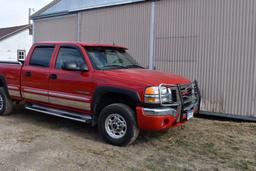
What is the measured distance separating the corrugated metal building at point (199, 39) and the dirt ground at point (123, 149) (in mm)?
1120

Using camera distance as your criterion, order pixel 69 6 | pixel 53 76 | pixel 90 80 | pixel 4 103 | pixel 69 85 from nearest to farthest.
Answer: pixel 90 80 < pixel 69 85 < pixel 53 76 < pixel 4 103 < pixel 69 6

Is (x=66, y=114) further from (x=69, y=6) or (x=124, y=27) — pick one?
(x=69, y=6)

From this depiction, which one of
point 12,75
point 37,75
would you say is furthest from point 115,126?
point 12,75

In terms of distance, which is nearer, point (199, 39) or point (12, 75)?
point (12, 75)

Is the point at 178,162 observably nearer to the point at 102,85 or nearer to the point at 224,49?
the point at 102,85

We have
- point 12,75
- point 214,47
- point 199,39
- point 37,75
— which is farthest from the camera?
point 199,39

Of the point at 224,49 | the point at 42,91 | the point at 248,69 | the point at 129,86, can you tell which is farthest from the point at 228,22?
the point at 42,91

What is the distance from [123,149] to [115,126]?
1.48 ft

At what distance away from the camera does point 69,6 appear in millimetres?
11055

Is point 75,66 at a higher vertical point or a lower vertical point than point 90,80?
higher

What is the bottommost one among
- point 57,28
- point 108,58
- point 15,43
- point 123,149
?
point 123,149

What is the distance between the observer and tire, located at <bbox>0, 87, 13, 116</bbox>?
6801mm

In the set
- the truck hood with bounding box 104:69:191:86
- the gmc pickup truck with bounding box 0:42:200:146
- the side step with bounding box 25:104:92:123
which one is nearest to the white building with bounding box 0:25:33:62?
the gmc pickup truck with bounding box 0:42:200:146

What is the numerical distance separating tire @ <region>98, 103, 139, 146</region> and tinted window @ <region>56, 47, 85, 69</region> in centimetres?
130
